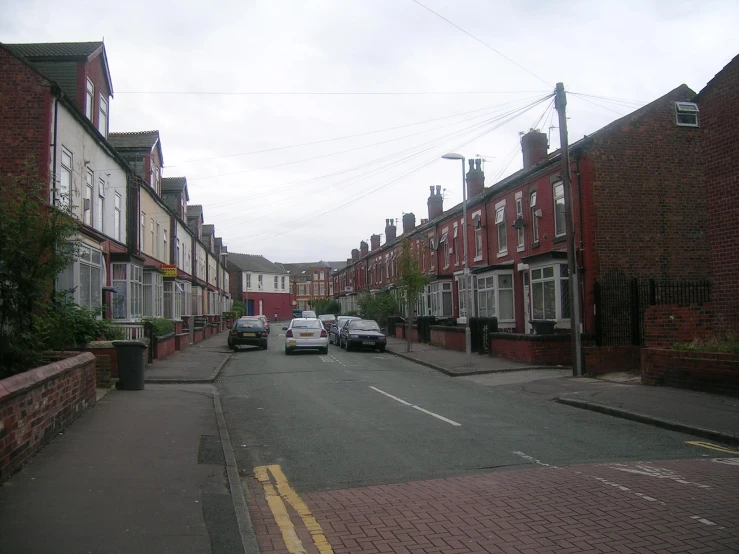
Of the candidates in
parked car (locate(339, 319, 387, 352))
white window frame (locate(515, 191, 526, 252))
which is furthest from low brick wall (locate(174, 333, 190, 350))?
white window frame (locate(515, 191, 526, 252))

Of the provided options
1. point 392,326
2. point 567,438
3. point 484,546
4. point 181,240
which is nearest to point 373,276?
point 392,326

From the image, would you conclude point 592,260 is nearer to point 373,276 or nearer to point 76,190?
point 76,190

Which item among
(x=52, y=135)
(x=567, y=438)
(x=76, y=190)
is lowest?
(x=567, y=438)

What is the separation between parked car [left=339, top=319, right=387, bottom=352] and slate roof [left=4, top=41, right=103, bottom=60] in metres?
15.5

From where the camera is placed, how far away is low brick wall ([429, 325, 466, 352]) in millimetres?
26797

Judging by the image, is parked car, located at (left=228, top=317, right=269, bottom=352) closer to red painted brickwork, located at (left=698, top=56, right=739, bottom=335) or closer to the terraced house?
the terraced house

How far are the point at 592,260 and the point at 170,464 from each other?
1622cm

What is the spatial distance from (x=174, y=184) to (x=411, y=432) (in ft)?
114

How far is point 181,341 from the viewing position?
1096 inches

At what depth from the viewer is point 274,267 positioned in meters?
98.1

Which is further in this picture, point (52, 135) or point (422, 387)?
point (52, 135)

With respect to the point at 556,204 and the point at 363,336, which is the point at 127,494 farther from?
the point at 363,336

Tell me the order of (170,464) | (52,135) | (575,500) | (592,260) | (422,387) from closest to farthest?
(575,500) → (170,464) → (422,387) → (52,135) → (592,260)

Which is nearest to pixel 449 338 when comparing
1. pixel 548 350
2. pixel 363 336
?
pixel 363 336
